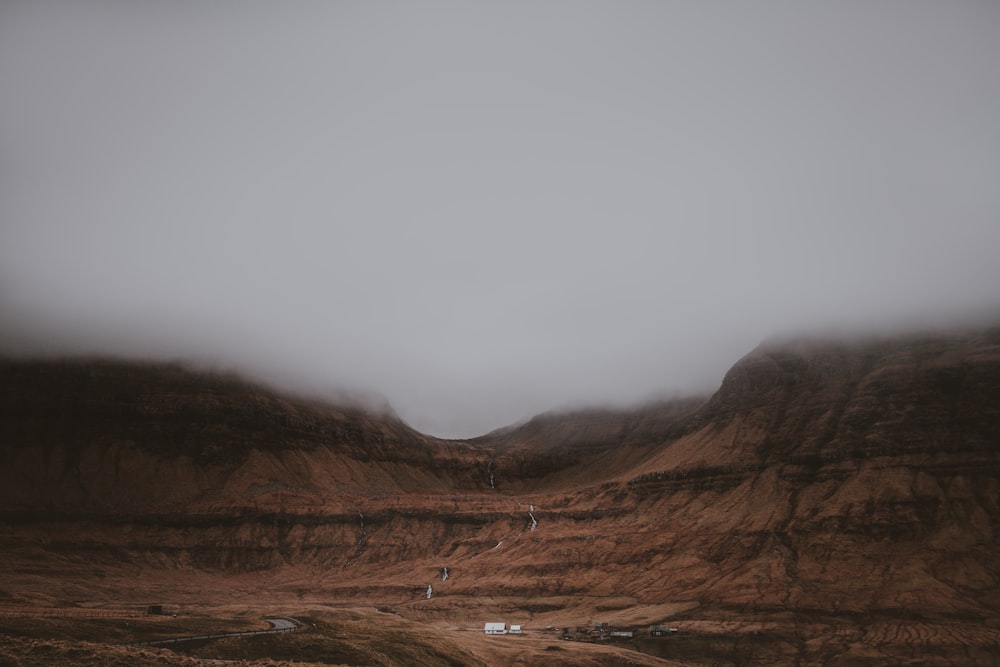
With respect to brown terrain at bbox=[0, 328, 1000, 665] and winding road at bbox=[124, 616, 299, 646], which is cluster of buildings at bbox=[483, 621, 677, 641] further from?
winding road at bbox=[124, 616, 299, 646]

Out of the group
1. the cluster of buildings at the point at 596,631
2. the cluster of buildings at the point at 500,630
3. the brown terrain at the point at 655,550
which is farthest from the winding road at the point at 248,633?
the cluster of buildings at the point at 596,631

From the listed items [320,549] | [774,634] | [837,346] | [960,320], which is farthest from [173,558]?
[960,320]

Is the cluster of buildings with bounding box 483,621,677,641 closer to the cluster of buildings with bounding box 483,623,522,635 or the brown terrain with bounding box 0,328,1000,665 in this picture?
the cluster of buildings with bounding box 483,623,522,635

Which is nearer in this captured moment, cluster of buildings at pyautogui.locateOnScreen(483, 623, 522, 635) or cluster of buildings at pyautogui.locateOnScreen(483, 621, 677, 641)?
cluster of buildings at pyautogui.locateOnScreen(483, 621, 677, 641)

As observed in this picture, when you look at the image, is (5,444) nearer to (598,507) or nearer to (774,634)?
(598,507)

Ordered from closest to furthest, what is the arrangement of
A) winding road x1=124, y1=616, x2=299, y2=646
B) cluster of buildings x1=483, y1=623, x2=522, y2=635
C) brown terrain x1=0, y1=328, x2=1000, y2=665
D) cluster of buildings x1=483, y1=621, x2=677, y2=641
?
winding road x1=124, y1=616, x2=299, y2=646 → brown terrain x1=0, y1=328, x2=1000, y2=665 → cluster of buildings x1=483, y1=621, x2=677, y2=641 → cluster of buildings x1=483, y1=623, x2=522, y2=635

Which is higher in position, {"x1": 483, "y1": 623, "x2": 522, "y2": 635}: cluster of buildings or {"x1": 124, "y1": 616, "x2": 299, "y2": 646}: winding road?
{"x1": 124, "y1": 616, "x2": 299, "y2": 646}: winding road

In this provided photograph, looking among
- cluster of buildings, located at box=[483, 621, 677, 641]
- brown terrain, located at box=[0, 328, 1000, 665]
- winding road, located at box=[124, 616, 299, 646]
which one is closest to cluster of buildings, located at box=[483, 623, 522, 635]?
cluster of buildings, located at box=[483, 621, 677, 641]

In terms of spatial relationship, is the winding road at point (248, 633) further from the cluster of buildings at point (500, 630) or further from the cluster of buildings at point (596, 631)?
the cluster of buildings at point (596, 631)

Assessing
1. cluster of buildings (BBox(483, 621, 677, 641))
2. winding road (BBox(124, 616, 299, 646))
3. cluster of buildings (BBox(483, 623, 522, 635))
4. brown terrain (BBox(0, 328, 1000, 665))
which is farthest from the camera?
cluster of buildings (BBox(483, 623, 522, 635))

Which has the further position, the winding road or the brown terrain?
the brown terrain
